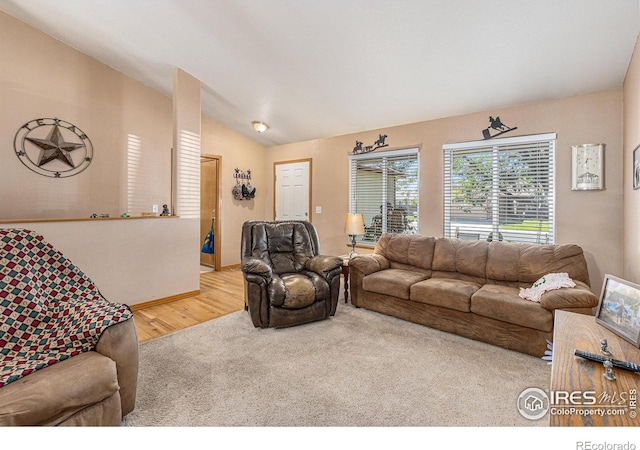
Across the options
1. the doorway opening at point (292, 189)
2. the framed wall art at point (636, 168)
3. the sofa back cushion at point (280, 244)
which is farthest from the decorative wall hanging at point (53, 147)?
the framed wall art at point (636, 168)

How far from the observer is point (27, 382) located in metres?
1.37

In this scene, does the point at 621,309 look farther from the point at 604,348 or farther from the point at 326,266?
the point at 326,266

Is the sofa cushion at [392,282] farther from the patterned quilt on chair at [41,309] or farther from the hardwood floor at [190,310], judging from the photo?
the patterned quilt on chair at [41,309]

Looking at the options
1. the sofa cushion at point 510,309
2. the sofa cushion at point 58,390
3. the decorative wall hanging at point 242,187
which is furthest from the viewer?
the decorative wall hanging at point 242,187

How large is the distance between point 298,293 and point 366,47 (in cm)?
240

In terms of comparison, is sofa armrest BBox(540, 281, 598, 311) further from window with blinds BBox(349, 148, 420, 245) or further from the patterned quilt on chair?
the patterned quilt on chair

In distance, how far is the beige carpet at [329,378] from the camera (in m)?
1.77

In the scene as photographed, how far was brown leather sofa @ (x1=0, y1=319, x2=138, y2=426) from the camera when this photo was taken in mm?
1284

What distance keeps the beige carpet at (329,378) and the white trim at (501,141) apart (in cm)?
228

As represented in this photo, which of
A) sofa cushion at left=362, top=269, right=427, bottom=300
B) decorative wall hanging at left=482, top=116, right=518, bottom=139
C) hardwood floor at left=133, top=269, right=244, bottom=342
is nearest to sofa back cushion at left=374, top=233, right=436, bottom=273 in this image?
sofa cushion at left=362, top=269, right=427, bottom=300

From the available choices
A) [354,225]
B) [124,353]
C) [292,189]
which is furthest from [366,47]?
[292,189]

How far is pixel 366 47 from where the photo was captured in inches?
114

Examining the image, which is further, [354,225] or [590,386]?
[354,225]
